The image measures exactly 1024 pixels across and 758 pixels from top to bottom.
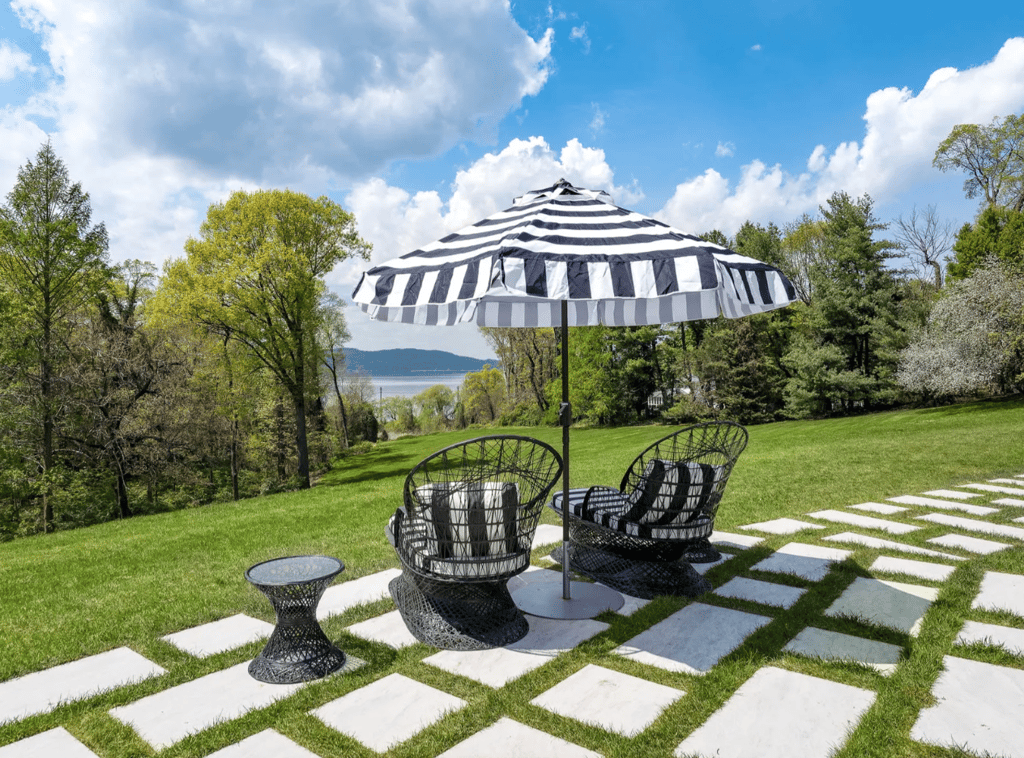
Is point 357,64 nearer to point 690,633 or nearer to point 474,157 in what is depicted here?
point 474,157

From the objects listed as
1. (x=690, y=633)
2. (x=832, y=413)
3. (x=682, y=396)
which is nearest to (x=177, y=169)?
(x=690, y=633)

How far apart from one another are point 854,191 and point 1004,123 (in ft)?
26.8

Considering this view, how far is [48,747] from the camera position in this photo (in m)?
2.46

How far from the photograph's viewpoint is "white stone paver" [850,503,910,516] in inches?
253

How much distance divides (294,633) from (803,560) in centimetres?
389

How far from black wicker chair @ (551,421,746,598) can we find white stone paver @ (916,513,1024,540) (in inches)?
126

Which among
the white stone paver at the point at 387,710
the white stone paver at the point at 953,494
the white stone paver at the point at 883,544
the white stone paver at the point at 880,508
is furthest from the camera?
the white stone paver at the point at 953,494

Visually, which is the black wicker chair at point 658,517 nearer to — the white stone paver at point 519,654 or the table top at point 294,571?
the white stone paver at point 519,654

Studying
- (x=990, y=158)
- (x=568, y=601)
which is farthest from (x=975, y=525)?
(x=990, y=158)

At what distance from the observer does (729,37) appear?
9375 mm

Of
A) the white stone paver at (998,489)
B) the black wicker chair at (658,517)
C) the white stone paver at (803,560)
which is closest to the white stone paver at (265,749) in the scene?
the black wicker chair at (658,517)

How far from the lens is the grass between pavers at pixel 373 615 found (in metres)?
2.51

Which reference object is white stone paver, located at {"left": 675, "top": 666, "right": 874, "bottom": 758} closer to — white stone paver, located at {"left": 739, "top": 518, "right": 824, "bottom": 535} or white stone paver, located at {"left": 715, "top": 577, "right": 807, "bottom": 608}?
white stone paver, located at {"left": 715, "top": 577, "right": 807, "bottom": 608}

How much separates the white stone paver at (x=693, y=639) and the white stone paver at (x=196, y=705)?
1.84m
